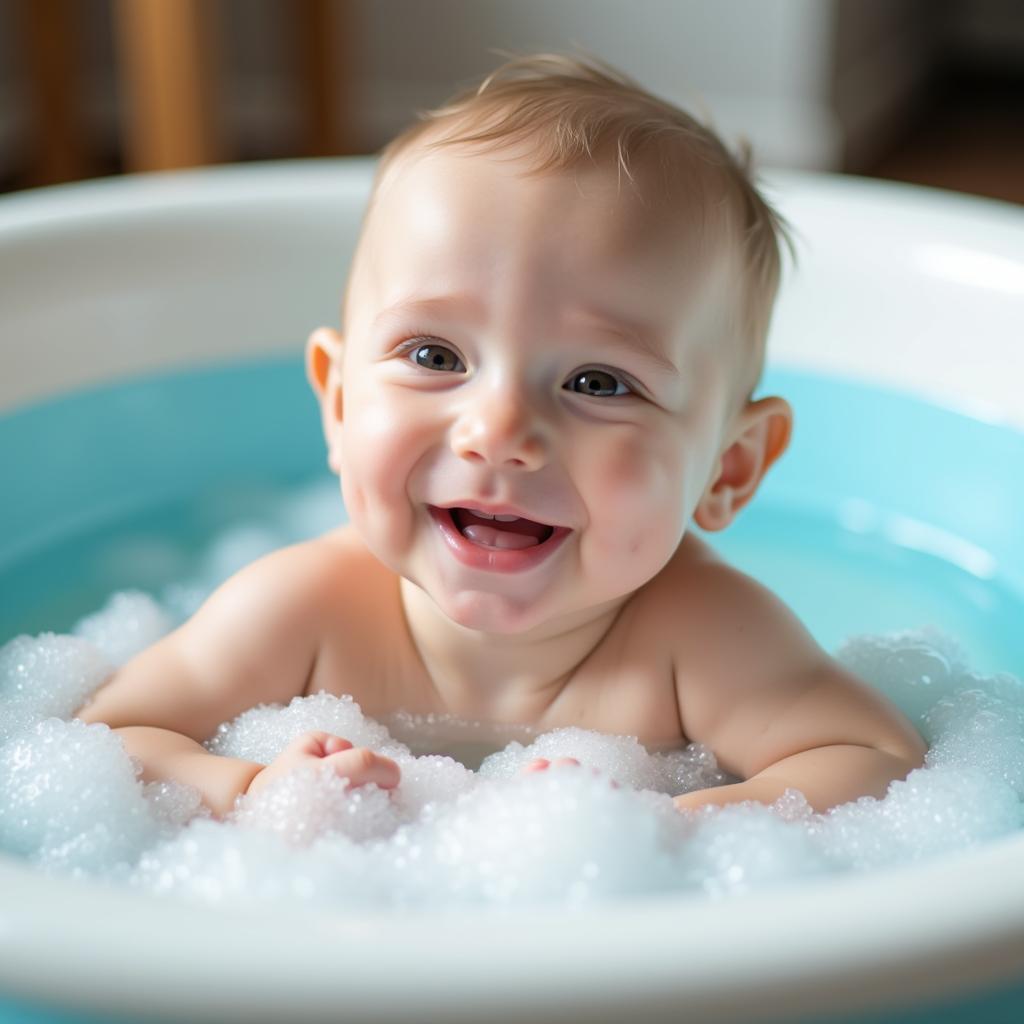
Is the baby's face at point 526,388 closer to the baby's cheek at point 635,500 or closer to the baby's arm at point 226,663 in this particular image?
the baby's cheek at point 635,500

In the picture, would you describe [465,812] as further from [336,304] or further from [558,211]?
[336,304]

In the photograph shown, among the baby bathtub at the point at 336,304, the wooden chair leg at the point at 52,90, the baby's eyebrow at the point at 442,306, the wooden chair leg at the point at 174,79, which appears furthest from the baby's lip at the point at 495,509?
the wooden chair leg at the point at 52,90

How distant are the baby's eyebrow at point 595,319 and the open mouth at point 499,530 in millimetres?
117

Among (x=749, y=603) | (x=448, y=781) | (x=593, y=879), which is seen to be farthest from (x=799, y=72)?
(x=593, y=879)

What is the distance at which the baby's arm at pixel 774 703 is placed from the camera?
96 cm

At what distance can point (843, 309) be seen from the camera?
1560 mm

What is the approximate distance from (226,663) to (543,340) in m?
0.32

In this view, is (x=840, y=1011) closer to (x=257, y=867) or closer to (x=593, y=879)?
(x=593, y=879)

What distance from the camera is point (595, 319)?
0.90m

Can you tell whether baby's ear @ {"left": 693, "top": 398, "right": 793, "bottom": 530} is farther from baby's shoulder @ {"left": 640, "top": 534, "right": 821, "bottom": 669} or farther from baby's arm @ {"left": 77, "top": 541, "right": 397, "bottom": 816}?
baby's arm @ {"left": 77, "top": 541, "right": 397, "bottom": 816}

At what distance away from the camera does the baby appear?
35.1 inches

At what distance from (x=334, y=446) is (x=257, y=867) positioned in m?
0.40

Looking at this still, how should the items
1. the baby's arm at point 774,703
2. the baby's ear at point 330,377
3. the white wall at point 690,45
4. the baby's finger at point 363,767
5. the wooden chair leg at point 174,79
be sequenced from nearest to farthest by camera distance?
1. the baby's finger at point 363,767
2. the baby's arm at point 774,703
3. the baby's ear at point 330,377
4. the wooden chair leg at point 174,79
5. the white wall at point 690,45

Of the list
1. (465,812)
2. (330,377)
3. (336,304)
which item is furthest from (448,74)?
(465,812)
